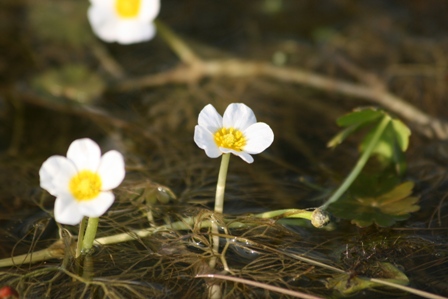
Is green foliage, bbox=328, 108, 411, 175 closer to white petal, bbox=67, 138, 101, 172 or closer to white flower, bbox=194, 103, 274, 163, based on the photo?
white flower, bbox=194, 103, 274, 163

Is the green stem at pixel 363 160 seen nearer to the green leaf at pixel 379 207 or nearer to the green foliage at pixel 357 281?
the green leaf at pixel 379 207

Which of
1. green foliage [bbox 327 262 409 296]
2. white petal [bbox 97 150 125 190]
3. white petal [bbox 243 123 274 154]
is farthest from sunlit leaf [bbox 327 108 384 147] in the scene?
white petal [bbox 97 150 125 190]

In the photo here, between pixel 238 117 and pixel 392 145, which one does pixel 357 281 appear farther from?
pixel 392 145

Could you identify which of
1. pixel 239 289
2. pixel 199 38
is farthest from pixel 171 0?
pixel 239 289

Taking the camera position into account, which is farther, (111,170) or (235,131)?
(235,131)

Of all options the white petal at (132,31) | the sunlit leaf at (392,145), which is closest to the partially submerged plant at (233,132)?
the sunlit leaf at (392,145)

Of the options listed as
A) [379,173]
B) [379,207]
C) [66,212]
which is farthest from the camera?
[379,173]

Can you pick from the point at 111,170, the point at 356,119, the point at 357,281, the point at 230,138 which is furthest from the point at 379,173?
the point at 111,170
